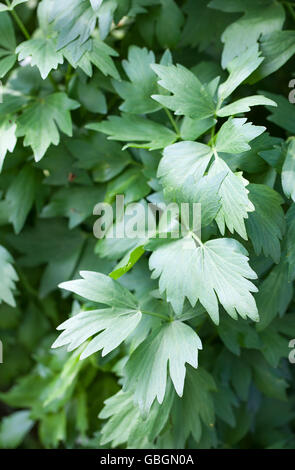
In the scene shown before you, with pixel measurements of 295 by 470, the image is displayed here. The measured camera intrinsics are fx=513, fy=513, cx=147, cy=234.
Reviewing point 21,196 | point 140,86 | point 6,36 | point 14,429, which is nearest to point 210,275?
point 140,86

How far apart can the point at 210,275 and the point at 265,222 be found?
0.15 m

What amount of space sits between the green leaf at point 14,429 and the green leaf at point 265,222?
79 cm

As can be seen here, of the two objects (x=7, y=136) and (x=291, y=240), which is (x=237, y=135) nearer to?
(x=291, y=240)

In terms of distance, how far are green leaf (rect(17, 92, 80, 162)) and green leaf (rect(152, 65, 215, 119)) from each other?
0.62ft

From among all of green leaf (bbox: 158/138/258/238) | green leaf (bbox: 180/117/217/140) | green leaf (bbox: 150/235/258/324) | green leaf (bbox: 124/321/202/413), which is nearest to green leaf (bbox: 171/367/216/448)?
green leaf (bbox: 124/321/202/413)

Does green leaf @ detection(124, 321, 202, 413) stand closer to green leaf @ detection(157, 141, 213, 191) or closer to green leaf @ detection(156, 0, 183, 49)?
green leaf @ detection(157, 141, 213, 191)

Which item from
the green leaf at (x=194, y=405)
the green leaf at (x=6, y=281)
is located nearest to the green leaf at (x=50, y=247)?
the green leaf at (x=6, y=281)

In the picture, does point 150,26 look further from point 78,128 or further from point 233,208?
point 233,208

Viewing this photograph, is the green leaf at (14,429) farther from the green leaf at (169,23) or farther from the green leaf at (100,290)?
the green leaf at (169,23)

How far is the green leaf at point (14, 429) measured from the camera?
1.31m

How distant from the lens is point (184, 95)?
0.87 meters

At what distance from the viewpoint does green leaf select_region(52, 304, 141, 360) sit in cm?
81
